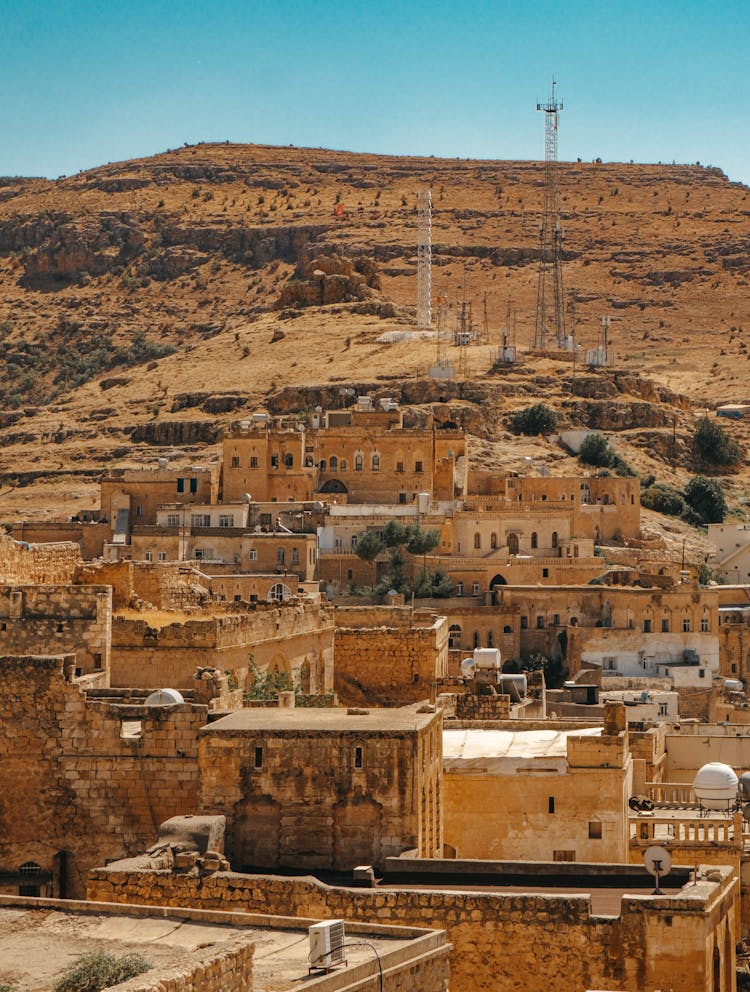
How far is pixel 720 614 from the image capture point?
6550 cm

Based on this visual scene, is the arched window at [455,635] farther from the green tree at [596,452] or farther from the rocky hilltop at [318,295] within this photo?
the green tree at [596,452]

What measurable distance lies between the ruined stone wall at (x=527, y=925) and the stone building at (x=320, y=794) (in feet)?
6.34

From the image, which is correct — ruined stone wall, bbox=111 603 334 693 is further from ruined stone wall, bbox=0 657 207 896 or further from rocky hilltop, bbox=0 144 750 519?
rocky hilltop, bbox=0 144 750 519

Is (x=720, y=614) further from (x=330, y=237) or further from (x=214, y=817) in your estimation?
(x=330, y=237)

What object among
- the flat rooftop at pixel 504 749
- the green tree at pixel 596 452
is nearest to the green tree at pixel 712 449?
the green tree at pixel 596 452

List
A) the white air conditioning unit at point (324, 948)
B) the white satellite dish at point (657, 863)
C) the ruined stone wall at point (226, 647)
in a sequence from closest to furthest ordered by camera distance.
→ the white air conditioning unit at point (324, 948) → the white satellite dish at point (657, 863) → the ruined stone wall at point (226, 647)

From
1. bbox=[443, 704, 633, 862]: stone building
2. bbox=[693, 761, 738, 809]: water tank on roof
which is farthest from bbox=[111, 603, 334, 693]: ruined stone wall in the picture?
bbox=[693, 761, 738, 809]: water tank on roof

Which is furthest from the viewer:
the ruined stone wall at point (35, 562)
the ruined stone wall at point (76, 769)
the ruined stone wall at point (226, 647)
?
the ruined stone wall at point (35, 562)

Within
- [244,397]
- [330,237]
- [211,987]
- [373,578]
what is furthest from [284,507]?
[330,237]

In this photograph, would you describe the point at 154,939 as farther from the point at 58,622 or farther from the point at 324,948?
the point at 58,622

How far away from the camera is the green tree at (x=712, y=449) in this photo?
10000 centimetres

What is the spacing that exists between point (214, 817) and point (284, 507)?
168 feet

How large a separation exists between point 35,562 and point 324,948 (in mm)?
14887

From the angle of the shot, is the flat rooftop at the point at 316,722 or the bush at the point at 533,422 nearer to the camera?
the flat rooftop at the point at 316,722
